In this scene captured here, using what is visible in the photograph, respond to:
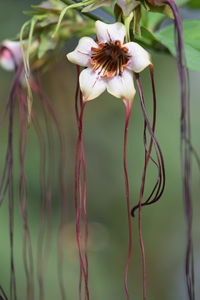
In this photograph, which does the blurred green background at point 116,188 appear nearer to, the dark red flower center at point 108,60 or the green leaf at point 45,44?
the green leaf at point 45,44

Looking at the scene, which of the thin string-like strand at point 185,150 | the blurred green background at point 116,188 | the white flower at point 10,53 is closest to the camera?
the thin string-like strand at point 185,150

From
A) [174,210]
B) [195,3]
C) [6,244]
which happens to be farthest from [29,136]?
[195,3]

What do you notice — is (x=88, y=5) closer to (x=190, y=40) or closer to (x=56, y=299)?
(x=190, y=40)

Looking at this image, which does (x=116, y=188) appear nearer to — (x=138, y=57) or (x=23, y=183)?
(x=23, y=183)

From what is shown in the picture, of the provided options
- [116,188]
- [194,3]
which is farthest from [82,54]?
[116,188]

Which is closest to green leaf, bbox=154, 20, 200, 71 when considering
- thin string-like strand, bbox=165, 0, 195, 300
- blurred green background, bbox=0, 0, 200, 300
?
thin string-like strand, bbox=165, 0, 195, 300

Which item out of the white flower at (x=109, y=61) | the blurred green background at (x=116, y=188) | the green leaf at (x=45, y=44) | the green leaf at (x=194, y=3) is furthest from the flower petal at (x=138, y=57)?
the blurred green background at (x=116, y=188)
